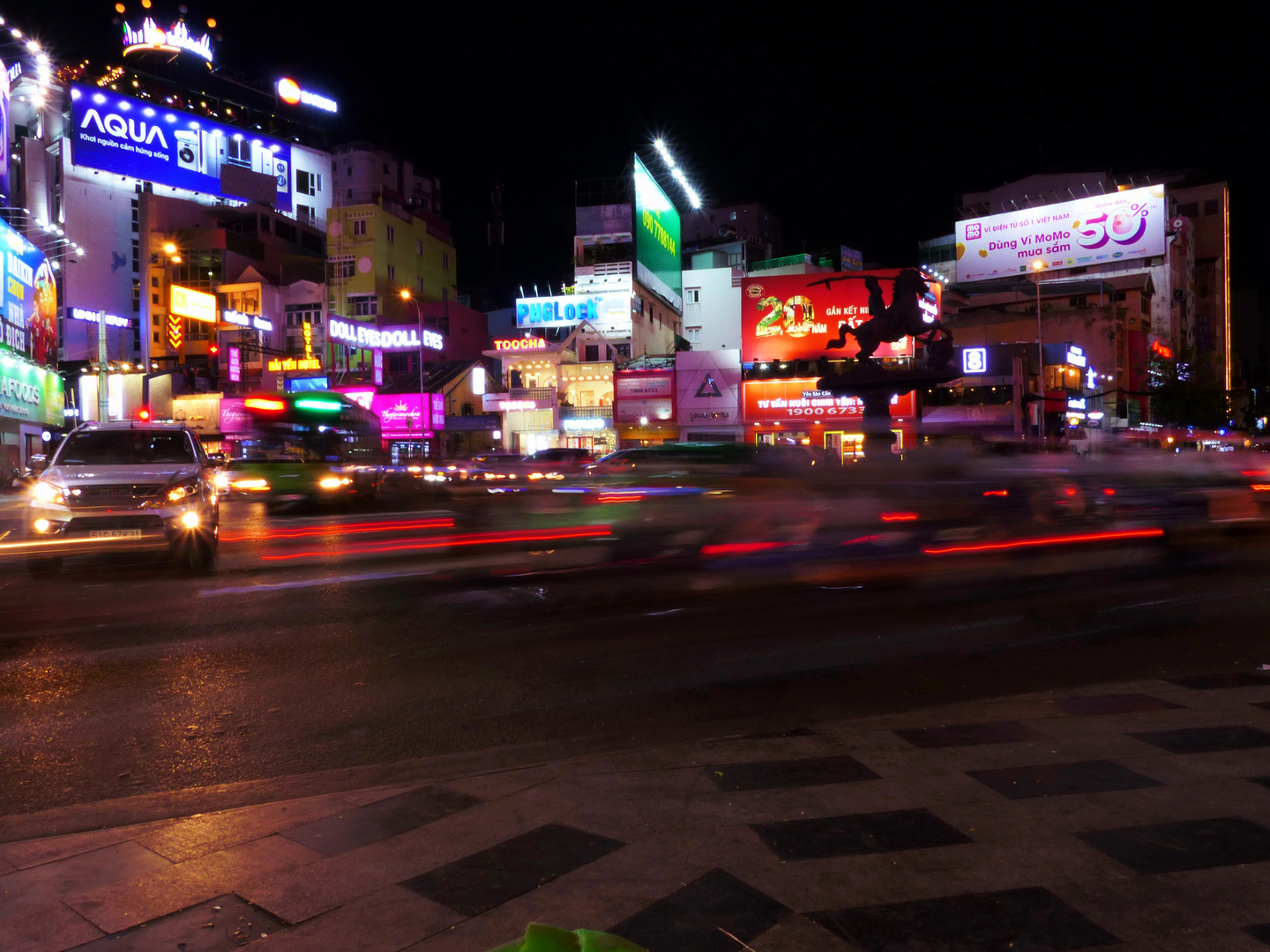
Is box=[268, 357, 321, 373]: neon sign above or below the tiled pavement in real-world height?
above

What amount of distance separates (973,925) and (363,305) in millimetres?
63618

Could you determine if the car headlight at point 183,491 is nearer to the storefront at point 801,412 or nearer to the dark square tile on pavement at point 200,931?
the dark square tile on pavement at point 200,931

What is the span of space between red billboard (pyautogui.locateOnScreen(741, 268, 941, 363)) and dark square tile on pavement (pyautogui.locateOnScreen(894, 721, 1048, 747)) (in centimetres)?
4086

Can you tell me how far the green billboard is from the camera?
52156 millimetres

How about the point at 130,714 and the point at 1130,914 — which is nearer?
the point at 1130,914

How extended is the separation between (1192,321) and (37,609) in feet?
293

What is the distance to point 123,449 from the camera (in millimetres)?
11648

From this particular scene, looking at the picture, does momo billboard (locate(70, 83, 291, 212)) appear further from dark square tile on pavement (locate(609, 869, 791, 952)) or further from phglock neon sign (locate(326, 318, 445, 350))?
dark square tile on pavement (locate(609, 869, 791, 952))

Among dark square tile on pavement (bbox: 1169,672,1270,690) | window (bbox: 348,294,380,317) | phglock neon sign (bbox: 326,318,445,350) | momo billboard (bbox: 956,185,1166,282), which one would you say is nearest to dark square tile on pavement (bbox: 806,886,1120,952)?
dark square tile on pavement (bbox: 1169,672,1270,690)

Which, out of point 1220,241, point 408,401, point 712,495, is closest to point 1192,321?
point 1220,241

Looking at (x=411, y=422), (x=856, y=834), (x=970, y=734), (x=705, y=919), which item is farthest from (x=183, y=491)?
(x=411, y=422)

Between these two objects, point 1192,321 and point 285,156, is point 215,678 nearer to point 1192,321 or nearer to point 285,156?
point 285,156

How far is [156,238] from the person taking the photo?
63625mm

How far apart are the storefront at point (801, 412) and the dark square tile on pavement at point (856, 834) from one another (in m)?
39.2
